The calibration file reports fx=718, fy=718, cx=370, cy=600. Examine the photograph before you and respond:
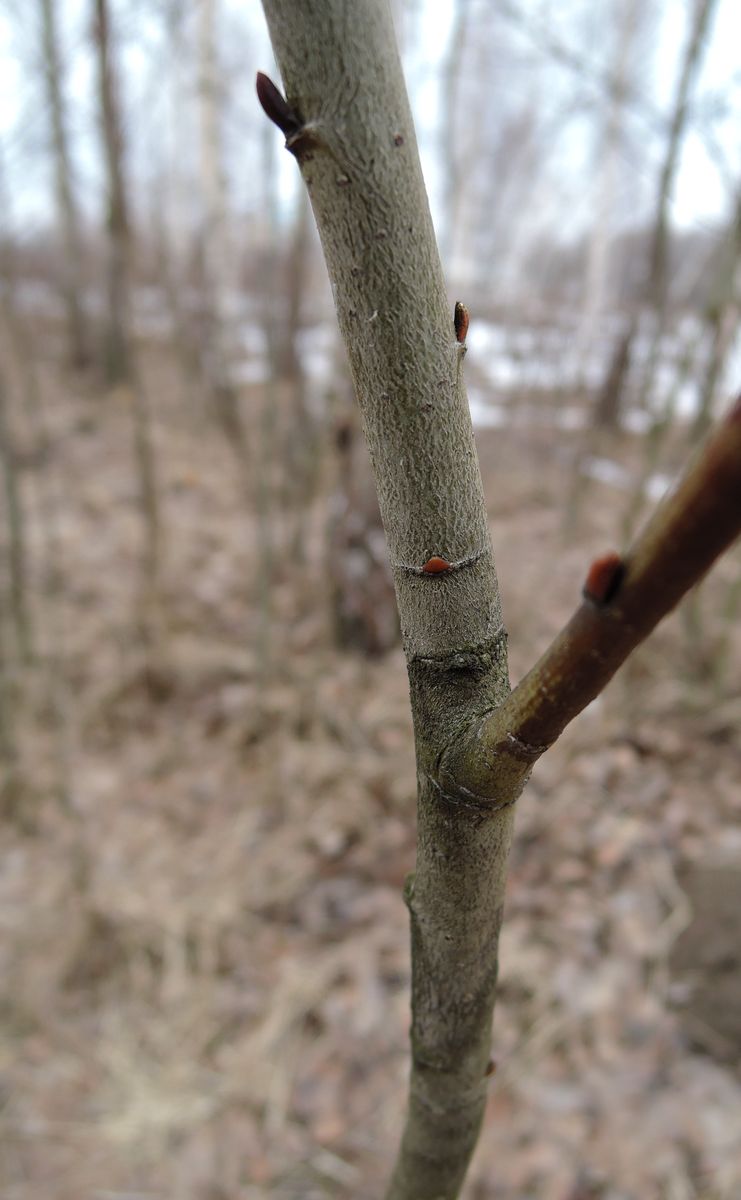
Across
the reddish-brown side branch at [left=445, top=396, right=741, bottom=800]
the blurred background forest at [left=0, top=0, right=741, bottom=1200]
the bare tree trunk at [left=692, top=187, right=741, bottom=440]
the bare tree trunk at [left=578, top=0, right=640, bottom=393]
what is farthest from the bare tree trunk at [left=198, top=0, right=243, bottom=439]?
the reddish-brown side branch at [left=445, top=396, right=741, bottom=800]

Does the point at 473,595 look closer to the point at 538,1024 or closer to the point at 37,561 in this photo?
the point at 538,1024

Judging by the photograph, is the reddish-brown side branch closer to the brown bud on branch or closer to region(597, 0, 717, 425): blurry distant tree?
the brown bud on branch

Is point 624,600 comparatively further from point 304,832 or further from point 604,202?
point 604,202

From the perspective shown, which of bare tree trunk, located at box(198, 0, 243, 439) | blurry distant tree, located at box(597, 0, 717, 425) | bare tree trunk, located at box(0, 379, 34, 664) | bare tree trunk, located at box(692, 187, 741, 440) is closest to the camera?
bare tree trunk, located at box(692, 187, 741, 440)

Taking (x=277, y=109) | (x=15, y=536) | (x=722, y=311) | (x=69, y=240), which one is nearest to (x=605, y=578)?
(x=277, y=109)

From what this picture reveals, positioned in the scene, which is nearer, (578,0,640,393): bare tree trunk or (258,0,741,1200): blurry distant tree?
(258,0,741,1200): blurry distant tree

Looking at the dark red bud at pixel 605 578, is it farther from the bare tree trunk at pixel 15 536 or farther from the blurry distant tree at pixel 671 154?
the blurry distant tree at pixel 671 154

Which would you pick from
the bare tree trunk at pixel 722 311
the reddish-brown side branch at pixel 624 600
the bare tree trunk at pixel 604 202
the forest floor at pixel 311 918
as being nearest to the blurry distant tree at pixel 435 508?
the reddish-brown side branch at pixel 624 600
